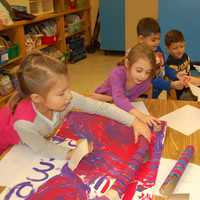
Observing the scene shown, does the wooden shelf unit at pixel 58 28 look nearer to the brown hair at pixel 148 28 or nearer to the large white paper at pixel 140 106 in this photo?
the brown hair at pixel 148 28

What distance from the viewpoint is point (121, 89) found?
53.2 inches

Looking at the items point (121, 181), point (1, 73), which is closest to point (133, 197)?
point (121, 181)

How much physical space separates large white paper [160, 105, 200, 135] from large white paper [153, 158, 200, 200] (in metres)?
0.19

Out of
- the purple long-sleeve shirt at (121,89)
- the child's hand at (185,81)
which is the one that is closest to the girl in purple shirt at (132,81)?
the purple long-sleeve shirt at (121,89)

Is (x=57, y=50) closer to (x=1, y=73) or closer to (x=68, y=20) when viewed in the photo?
(x=68, y=20)

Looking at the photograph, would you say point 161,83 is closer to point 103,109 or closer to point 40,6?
point 103,109

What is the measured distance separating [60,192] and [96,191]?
0.08m

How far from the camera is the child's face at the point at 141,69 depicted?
1273 mm

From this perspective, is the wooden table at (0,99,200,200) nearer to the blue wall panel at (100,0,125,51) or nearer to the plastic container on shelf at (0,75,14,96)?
the plastic container on shelf at (0,75,14,96)

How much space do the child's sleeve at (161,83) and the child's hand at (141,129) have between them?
0.58 metres

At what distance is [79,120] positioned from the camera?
1.16m

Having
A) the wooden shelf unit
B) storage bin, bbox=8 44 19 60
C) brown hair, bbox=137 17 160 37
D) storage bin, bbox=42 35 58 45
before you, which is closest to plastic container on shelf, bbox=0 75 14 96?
the wooden shelf unit

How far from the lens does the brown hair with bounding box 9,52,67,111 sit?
3.27ft

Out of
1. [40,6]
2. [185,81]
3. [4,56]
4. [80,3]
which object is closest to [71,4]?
[80,3]
